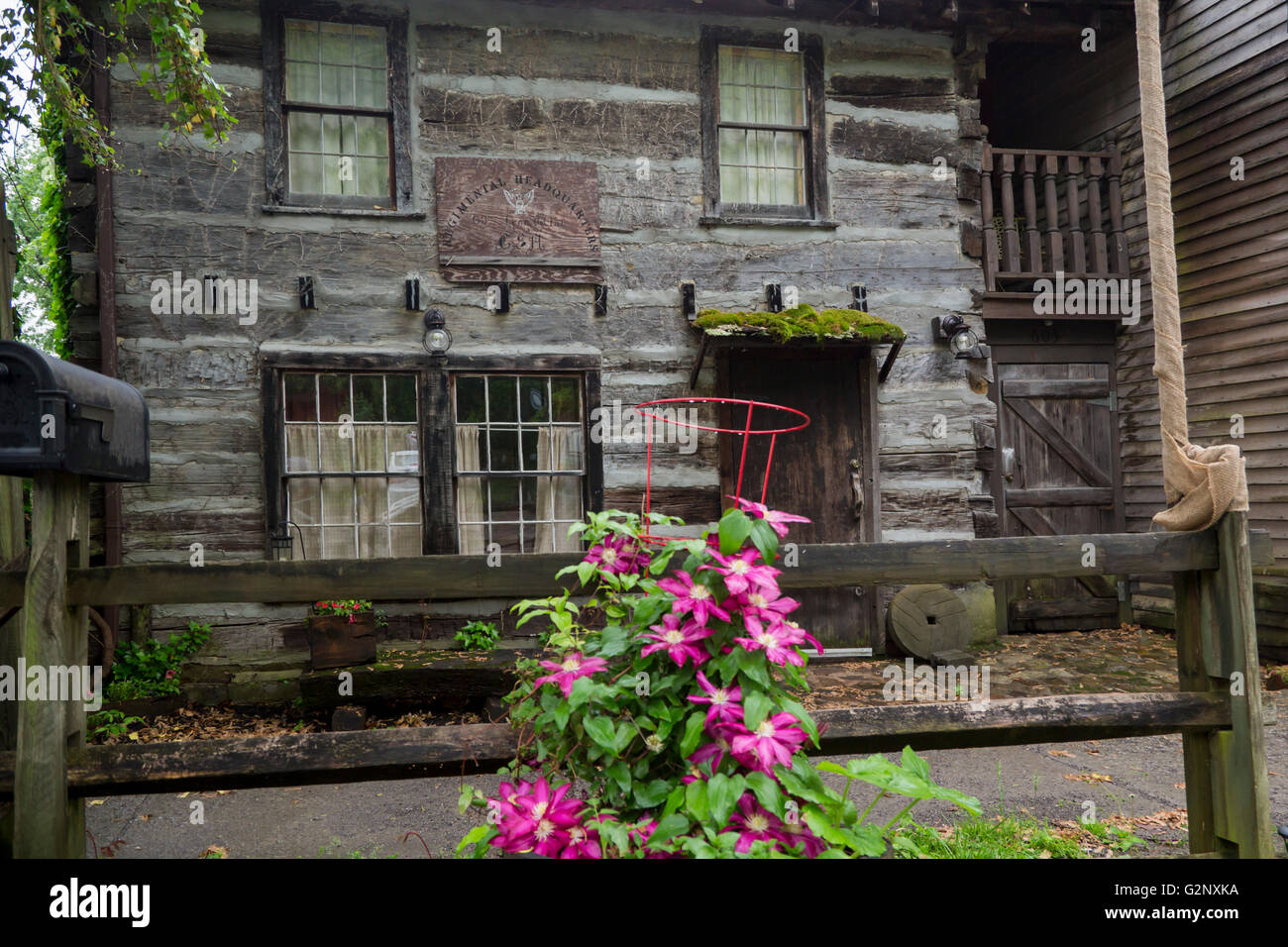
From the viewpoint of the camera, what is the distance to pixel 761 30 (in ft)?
22.5

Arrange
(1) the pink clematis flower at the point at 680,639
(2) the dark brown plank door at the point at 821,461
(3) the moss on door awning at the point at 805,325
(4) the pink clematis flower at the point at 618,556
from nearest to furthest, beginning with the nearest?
(1) the pink clematis flower at the point at 680,639, (4) the pink clematis flower at the point at 618,556, (3) the moss on door awning at the point at 805,325, (2) the dark brown plank door at the point at 821,461

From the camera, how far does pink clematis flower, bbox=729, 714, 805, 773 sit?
1.59 m

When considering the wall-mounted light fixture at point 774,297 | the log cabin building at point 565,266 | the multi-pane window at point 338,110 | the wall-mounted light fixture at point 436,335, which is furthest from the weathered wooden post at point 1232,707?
the multi-pane window at point 338,110

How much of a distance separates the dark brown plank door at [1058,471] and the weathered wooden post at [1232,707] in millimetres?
5824

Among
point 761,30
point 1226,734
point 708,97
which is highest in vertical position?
point 761,30

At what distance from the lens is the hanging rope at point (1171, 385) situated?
256 centimetres

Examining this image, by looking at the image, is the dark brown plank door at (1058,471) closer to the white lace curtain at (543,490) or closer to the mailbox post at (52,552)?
the white lace curtain at (543,490)

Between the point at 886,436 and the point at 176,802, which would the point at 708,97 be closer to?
the point at 886,436

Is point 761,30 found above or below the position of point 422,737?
above

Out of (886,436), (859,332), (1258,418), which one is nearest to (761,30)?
(859,332)

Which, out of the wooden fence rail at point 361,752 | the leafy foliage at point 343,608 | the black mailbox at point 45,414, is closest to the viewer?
the black mailbox at point 45,414

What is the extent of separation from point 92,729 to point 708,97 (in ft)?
20.9

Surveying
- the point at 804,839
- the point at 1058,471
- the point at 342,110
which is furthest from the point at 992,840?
the point at 342,110

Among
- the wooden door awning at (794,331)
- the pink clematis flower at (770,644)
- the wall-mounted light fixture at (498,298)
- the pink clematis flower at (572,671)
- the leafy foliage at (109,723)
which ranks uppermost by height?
the wall-mounted light fixture at (498,298)
